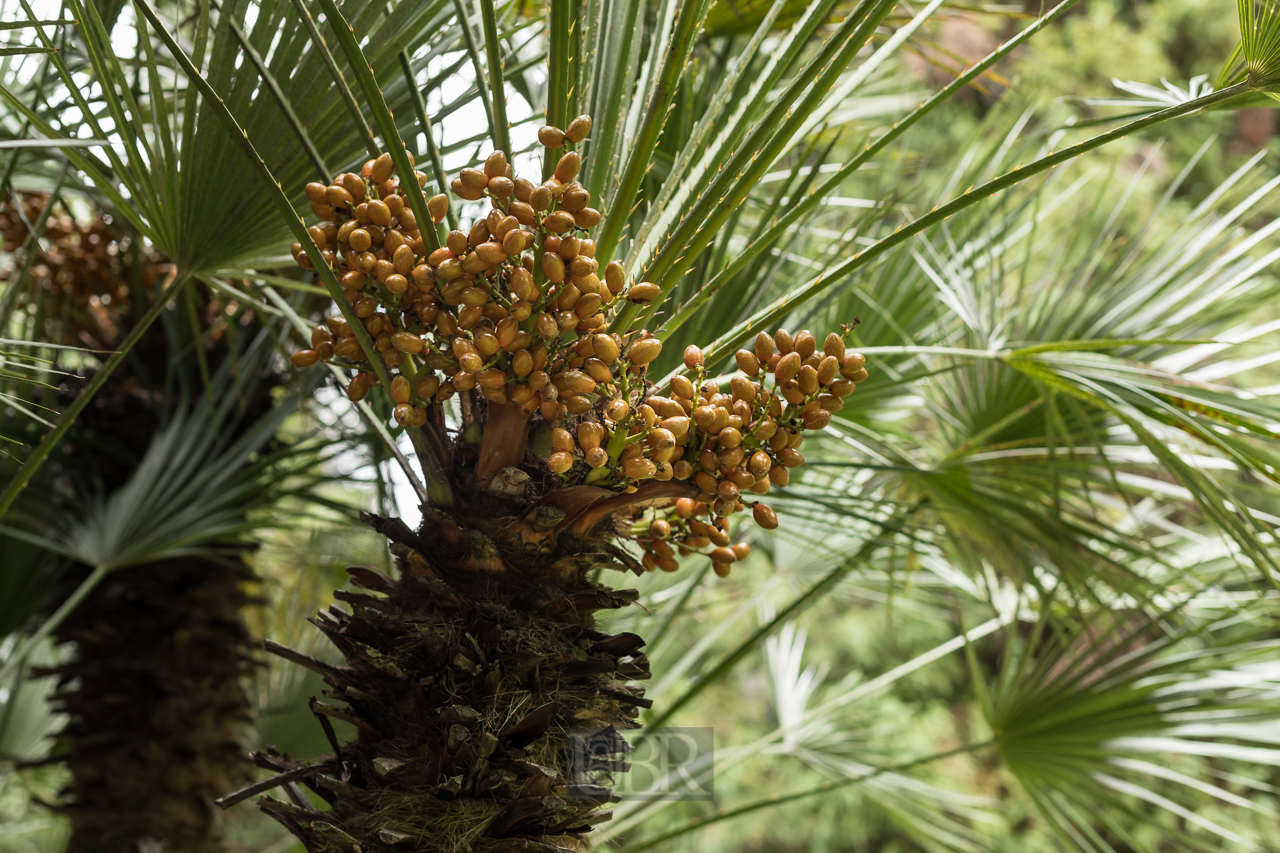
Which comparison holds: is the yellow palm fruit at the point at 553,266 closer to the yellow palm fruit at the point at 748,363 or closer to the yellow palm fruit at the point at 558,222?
the yellow palm fruit at the point at 558,222

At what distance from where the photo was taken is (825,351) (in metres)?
0.73

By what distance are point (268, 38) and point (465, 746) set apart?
710mm

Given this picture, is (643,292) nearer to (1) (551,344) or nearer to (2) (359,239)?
(1) (551,344)

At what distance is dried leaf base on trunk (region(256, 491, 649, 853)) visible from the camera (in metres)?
0.71

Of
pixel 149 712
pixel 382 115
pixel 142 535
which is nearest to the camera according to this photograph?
pixel 382 115

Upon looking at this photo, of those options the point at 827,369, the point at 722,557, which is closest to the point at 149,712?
the point at 722,557

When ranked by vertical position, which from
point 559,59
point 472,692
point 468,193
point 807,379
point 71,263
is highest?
point 71,263

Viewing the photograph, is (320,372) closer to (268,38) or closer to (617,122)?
(268,38)

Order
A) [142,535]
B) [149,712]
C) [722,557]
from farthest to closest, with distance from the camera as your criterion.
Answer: [149,712]
[142,535]
[722,557]

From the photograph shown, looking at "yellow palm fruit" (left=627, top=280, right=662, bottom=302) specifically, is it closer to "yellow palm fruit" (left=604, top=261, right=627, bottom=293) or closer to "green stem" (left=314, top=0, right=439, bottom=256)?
"yellow palm fruit" (left=604, top=261, right=627, bottom=293)

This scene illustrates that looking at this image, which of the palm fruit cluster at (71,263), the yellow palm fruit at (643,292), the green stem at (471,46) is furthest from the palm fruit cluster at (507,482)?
the palm fruit cluster at (71,263)

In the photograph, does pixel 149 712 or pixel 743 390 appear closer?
pixel 743 390

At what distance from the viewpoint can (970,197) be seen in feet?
2.27

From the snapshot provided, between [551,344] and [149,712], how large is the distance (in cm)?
126
